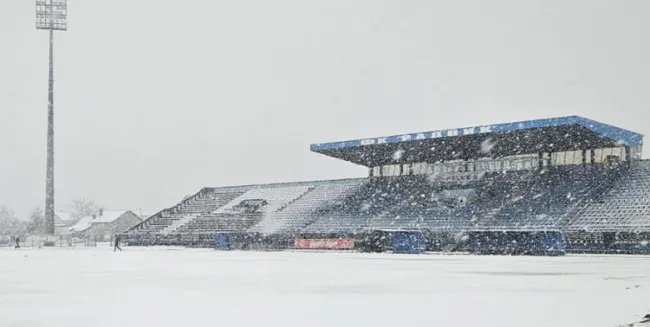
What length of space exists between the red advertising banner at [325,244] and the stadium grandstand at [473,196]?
0.31 metres

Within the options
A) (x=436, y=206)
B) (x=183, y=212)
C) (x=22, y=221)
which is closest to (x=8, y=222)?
(x=22, y=221)

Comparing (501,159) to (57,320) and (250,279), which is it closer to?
(250,279)

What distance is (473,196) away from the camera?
4834 centimetres

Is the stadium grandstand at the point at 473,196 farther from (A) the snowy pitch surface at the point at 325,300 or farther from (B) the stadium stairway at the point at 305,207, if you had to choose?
(A) the snowy pitch surface at the point at 325,300

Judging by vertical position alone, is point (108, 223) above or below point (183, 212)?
below

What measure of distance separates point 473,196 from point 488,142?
4103 millimetres

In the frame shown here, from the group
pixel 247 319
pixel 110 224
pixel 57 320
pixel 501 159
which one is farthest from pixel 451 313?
pixel 110 224

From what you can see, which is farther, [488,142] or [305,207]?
[305,207]

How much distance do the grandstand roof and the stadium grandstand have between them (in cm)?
7

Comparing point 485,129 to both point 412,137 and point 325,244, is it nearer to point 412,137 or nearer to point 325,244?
point 412,137

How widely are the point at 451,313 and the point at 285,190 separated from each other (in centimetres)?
5361

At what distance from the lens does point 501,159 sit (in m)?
49.8

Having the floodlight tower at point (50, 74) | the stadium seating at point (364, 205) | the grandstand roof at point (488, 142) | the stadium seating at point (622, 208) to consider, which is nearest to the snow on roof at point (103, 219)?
the floodlight tower at point (50, 74)

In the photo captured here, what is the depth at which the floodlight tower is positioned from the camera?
59625 millimetres
